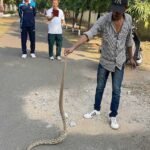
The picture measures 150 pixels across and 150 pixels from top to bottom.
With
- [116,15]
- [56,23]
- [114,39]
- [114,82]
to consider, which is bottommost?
[56,23]

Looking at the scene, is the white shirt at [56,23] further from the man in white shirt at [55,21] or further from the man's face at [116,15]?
the man's face at [116,15]

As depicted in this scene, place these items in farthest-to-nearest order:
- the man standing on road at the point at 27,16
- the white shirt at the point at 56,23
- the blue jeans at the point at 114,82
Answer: the man standing on road at the point at 27,16, the white shirt at the point at 56,23, the blue jeans at the point at 114,82

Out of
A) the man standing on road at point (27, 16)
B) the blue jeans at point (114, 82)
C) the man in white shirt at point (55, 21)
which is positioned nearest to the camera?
the blue jeans at point (114, 82)

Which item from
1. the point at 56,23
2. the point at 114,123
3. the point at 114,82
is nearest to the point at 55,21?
the point at 56,23

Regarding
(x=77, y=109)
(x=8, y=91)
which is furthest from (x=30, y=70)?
(x=77, y=109)

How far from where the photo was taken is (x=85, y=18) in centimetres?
4300

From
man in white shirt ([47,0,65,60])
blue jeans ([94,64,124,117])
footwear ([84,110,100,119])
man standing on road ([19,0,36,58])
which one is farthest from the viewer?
man standing on road ([19,0,36,58])

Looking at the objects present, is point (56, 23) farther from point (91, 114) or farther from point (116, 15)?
point (116, 15)

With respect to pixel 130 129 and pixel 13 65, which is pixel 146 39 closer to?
pixel 13 65

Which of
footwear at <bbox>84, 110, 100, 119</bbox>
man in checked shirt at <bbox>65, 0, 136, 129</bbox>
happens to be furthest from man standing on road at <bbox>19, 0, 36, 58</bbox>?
man in checked shirt at <bbox>65, 0, 136, 129</bbox>

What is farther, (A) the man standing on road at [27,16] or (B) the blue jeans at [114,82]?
(A) the man standing on road at [27,16]

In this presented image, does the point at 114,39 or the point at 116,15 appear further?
the point at 114,39

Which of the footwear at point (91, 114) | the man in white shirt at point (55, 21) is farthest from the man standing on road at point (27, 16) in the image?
the footwear at point (91, 114)

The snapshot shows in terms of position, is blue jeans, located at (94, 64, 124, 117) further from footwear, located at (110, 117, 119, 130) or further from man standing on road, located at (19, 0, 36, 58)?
man standing on road, located at (19, 0, 36, 58)
